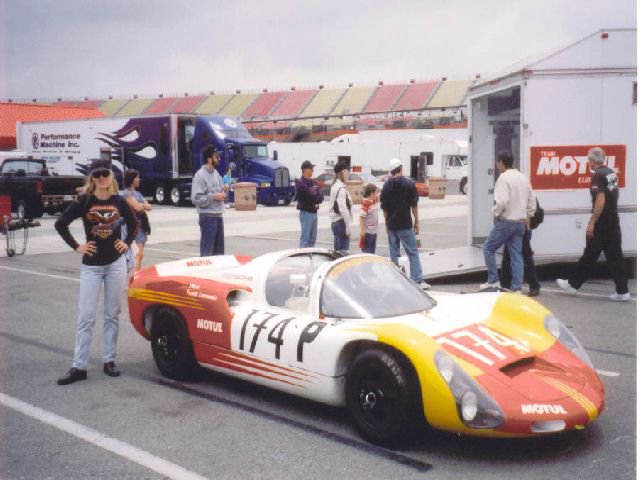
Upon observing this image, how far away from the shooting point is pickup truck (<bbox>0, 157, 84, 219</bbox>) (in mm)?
20328

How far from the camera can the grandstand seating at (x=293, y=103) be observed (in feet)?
241

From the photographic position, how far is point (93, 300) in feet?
19.1

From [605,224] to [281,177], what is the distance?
21.2 meters

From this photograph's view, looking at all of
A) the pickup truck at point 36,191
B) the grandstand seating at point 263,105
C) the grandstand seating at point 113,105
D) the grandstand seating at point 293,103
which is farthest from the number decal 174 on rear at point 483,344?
the grandstand seating at point 113,105

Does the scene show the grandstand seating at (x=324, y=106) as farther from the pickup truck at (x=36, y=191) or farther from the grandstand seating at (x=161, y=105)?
the pickup truck at (x=36, y=191)

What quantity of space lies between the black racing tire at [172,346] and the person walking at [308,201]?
4.85 meters

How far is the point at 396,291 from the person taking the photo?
16.8 ft

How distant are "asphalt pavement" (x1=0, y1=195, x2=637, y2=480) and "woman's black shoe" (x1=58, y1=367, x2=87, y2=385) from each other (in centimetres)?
6

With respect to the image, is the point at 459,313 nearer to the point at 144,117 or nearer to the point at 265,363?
the point at 265,363

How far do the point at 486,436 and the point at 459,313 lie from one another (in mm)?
987

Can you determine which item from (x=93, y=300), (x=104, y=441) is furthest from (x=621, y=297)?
(x=104, y=441)

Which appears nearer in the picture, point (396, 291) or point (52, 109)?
point (396, 291)

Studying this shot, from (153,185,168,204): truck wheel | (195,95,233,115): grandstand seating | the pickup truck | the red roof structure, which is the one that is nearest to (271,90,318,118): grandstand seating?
(195,95,233,115): grandstand seating

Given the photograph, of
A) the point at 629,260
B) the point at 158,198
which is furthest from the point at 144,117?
the point at 629,260
